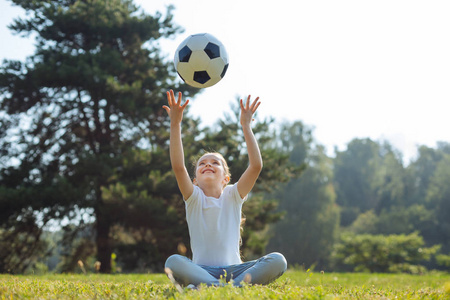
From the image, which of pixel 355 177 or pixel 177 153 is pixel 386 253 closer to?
pixel 177 153

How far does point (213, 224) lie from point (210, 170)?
558 millimetres

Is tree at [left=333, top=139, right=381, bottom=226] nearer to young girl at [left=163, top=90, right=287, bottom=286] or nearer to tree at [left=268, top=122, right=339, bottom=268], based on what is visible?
tree at [left=268, top=122, right=339, bottom=268]

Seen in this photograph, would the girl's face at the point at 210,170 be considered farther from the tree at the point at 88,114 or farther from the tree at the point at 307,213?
the tree at the point at 307,213

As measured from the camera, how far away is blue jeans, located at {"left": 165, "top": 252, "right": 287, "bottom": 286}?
3379mm

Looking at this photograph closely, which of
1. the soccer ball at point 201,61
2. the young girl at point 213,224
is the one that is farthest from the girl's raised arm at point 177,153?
the soccer ball at point 201,61

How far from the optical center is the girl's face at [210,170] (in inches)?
159

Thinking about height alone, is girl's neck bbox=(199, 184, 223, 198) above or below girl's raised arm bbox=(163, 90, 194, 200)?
below

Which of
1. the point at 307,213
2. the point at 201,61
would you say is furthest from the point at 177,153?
the point at 307,213

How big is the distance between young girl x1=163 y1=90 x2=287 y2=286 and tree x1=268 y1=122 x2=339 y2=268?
27.1 metres

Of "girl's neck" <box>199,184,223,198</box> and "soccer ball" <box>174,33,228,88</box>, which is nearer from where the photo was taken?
"girl's neck" <box>199,184,223,198</box>

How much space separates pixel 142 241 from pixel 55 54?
6.68 metres

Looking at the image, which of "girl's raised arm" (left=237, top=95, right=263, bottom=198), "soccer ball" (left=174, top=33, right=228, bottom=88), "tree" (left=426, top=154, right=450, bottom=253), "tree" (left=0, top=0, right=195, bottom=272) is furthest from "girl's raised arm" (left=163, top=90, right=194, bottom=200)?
"tree" (left=426, top=154, right=450, bottom=253)

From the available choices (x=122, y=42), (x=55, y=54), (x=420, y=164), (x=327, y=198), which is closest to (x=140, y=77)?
(x=122, y=42)

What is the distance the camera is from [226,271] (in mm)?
3598
